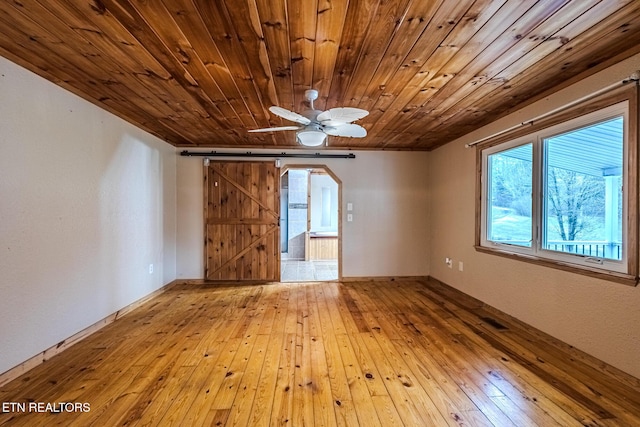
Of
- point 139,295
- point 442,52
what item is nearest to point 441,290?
point 442,52

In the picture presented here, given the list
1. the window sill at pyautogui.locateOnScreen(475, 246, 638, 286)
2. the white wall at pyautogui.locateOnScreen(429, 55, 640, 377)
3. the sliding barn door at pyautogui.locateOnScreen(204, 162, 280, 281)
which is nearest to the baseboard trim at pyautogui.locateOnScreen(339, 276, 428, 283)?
the white wall at pyautogui.locateOnScreen(429, 55, 640, 377)

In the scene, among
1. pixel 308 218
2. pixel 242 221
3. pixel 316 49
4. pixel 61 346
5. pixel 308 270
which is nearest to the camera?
pixel 316 49

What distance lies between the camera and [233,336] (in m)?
2.84

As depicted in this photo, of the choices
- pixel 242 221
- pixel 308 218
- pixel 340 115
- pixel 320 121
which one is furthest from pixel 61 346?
pixel 308 218

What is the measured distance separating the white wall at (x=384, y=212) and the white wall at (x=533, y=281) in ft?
0.77

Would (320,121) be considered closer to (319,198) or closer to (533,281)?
(533,281)

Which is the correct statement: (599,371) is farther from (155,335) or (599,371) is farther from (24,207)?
(24,207)

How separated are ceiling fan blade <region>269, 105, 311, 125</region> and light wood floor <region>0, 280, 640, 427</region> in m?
2.01

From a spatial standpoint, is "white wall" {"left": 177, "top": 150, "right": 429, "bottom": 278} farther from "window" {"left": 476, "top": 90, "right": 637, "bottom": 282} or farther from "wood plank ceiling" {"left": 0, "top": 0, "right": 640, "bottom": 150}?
"wood plank ceiling" {"left": 0, "top": 0, "right": 640, "bottom": 150}

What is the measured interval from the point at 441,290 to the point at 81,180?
4757 millimetres

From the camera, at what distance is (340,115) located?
233 centimetres

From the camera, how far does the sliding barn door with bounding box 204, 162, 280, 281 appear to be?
15.9ft

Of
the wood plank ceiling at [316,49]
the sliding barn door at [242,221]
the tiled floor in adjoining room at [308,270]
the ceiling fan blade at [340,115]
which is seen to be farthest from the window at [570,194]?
the sliding barn door at [242,221]

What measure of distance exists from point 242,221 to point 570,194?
4.27 m
